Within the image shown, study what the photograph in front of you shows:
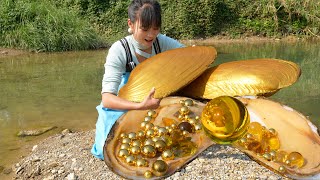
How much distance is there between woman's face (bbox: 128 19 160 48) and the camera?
190 cm

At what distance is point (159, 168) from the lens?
1445 millimetres

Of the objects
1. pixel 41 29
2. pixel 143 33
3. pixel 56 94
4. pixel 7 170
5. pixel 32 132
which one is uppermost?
pixel 143 33

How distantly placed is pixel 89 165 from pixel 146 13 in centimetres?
117

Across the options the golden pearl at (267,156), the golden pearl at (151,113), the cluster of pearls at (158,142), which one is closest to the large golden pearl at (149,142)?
the cluster of pearls at (158,142)

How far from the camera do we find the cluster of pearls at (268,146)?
151 centimetres

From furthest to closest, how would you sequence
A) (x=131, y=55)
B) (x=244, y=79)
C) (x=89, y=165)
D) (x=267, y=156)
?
(x=89, y=165)
(x=131, y=55)
(x=244, y=79)
(x=267, y=156)

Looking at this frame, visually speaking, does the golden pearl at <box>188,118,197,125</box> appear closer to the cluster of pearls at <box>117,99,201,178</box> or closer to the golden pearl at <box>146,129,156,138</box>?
the cluster of pearls at <box>117,99,201,178</box>

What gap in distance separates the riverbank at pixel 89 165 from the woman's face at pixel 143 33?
728mm

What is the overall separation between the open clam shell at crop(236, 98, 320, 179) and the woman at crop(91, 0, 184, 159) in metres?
0.49

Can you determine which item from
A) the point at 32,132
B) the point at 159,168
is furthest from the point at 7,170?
the point at 159,168

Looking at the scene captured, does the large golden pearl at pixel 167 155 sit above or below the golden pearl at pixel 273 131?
below

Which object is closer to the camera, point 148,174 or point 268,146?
point 148,174

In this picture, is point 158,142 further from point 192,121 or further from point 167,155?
point 192,121

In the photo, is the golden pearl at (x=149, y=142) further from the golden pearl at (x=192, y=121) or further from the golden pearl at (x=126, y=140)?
the golden pearl at (x=192, y=121)
